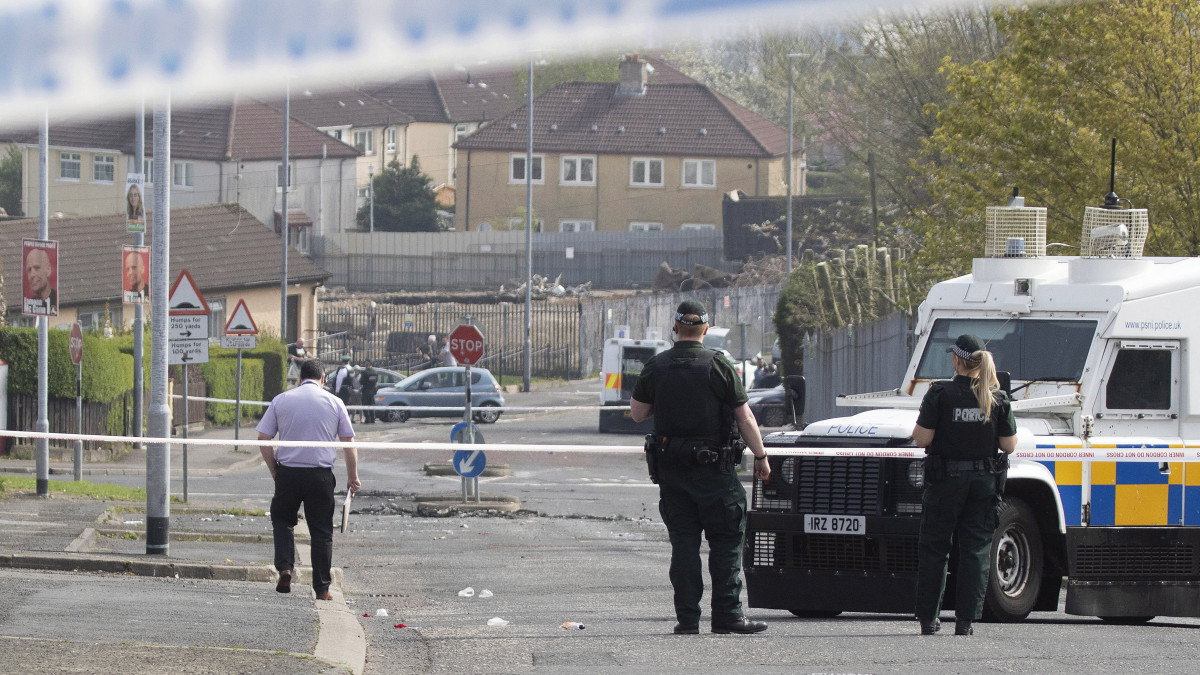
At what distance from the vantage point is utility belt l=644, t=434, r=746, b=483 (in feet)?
26.1

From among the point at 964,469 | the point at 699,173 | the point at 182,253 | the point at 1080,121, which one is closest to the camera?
the point at 964,469

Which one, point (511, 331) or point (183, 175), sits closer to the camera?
point (183, 175)

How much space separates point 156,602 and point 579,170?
2839 inches

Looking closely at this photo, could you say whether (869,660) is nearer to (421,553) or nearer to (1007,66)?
(421,553)

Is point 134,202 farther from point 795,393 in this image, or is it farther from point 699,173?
point 699,173

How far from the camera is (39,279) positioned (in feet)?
63.5

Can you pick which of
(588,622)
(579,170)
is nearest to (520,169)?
(579,170)

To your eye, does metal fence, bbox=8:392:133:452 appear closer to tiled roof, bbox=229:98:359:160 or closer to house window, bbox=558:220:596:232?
tiled roof, bbox=229:98:359:160

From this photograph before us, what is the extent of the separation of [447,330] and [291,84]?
58218mm

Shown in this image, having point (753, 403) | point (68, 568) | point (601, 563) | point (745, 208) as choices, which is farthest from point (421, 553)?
point (745, 208)

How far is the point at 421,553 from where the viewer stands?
15.3m

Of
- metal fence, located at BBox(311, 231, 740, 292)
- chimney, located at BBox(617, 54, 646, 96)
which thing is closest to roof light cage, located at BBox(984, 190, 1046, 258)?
metal fence, located at BBox(311, 231, 740, 292)

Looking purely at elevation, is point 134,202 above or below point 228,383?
above

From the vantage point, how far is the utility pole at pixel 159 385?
513 inches
